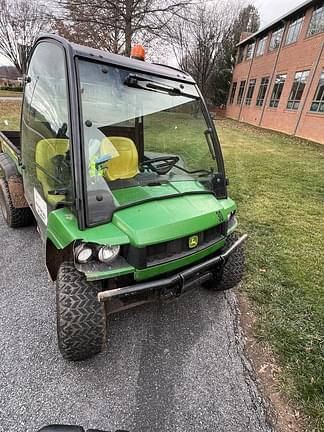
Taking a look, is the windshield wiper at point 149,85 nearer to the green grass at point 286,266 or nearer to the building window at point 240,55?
the green grass at point 286,266

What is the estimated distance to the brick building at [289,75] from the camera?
44.1 feet

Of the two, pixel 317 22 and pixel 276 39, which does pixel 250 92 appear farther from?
pixel 317 22

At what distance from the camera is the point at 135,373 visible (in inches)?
71.1

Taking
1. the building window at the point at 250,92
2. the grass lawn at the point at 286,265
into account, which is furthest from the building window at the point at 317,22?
the grass lawn at the point at 286,265

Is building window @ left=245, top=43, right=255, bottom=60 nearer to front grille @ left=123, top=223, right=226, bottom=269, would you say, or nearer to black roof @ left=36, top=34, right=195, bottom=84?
black roof @ left=36, top=34, right=195, bottom=84

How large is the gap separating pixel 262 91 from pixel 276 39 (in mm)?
3385

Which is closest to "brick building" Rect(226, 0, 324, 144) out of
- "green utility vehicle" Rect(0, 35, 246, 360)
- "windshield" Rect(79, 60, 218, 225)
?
"windshield" Rect(79, 60, 218, 225)

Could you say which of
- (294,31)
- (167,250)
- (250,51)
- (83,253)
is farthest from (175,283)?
(250,51)

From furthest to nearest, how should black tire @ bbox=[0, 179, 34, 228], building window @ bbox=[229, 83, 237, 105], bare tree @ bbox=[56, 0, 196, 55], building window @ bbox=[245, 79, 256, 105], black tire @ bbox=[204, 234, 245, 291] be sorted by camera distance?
1. building window @ bbox=[229, 83, 237, 105]
2. building window @ bbox=[245, 79, 256, 105]
3. bare tree @ bbox=[56, 0, 196, 55]
4. black tire @ bbox=[0, 179, 34, 228]
5. black tire @ bbox=[204, 234, 245, 291]

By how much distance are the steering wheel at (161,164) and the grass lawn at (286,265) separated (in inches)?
6.3

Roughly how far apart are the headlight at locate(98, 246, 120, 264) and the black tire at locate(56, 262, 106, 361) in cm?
26

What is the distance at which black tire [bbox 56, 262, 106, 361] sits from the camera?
1.58 meters

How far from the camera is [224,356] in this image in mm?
2021

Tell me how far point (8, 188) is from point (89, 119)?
6.55 feet
